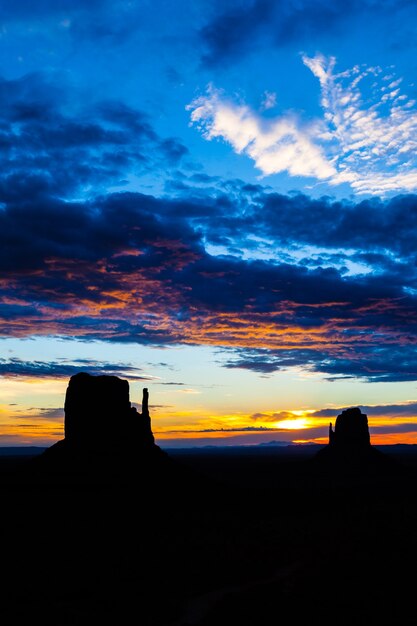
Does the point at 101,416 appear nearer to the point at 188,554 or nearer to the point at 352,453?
the point at 188,554

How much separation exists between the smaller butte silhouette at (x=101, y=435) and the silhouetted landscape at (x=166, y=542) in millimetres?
202

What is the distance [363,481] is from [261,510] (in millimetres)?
73575

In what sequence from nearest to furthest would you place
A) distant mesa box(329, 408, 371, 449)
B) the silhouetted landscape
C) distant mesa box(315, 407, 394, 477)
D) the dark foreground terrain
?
the dark foreground terrain, the silhouetted landscape, distant mesa box(315, 407, 394, 477), distant mesa box(329, 408, 371, 449)

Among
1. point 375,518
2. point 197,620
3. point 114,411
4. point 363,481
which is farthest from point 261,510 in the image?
point 363,481

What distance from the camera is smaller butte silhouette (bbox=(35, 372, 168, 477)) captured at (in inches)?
2926

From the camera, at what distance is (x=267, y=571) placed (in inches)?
1700

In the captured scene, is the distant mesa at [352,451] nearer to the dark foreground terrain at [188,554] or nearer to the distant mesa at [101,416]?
the dark foreground terrain at [188,554]

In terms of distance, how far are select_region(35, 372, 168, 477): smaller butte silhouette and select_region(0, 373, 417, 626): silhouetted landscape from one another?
0.20 m

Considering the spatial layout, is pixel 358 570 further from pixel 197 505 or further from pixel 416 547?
pixel 197 505

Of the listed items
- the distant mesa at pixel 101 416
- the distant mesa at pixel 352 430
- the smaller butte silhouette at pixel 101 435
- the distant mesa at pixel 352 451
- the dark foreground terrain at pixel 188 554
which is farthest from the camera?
the distant mesa at pixel 352 430

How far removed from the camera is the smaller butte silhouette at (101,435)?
74.3m

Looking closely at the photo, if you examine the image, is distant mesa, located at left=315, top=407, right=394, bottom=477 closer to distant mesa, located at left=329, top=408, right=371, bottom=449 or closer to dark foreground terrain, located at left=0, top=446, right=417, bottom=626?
distant mesa, located at left=329, top=408, right=371, bottom=449

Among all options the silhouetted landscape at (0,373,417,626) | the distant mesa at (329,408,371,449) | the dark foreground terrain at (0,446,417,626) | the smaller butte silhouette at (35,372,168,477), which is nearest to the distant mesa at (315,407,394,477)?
the distant mesa at (329,408,371,449)

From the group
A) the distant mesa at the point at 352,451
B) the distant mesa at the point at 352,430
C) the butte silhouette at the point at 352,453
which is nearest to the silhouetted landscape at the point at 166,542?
the butte silhouette at the point at 352,453
